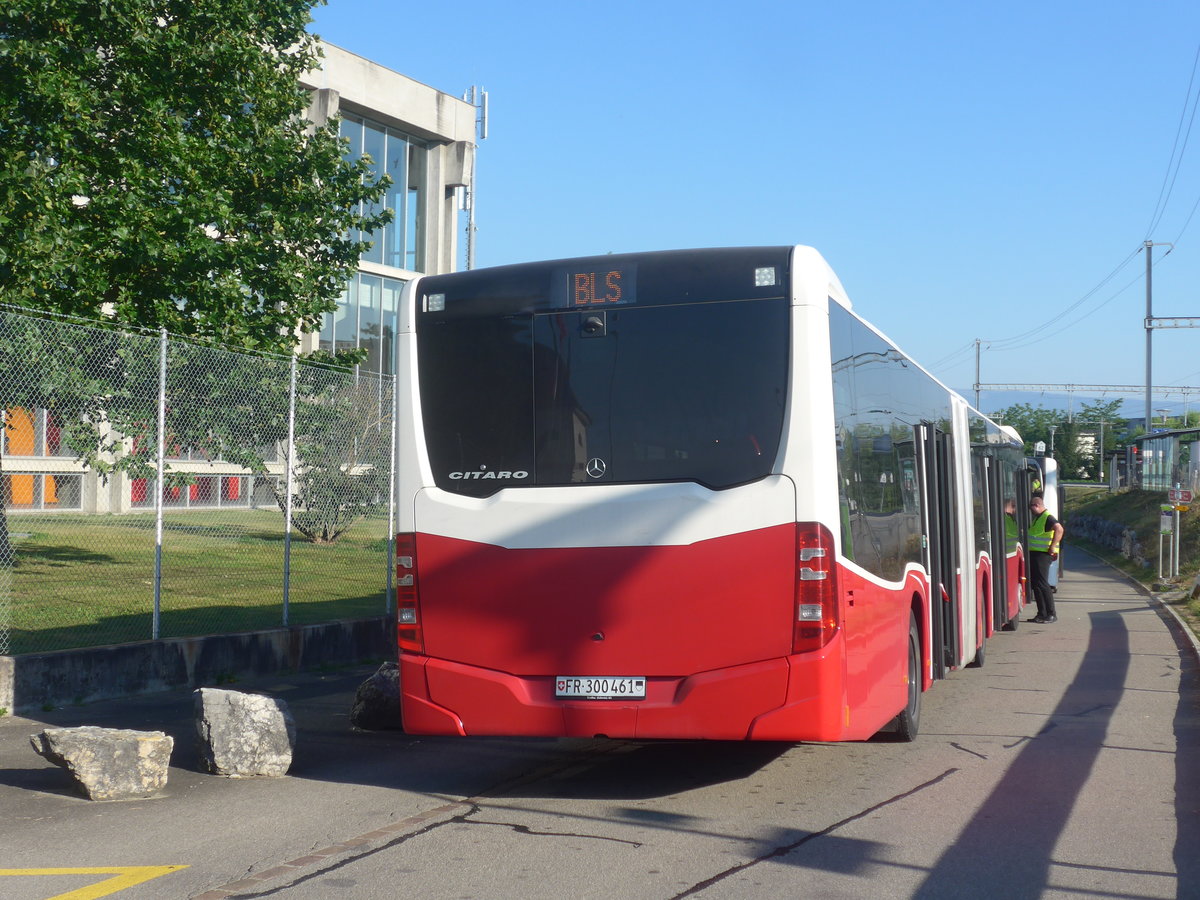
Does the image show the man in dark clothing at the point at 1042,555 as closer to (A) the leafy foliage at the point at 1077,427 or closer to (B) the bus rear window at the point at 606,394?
(B) the bus rear window at the point at 606,394

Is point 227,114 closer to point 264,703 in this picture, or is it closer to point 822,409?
point 264,703

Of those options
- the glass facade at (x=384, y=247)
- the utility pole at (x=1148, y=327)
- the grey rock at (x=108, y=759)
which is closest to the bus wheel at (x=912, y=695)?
the grey rock at (x=108, y=759)

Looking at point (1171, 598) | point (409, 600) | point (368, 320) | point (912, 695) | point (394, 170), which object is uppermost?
point (394, 170)

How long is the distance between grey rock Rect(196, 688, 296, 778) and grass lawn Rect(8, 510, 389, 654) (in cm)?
372

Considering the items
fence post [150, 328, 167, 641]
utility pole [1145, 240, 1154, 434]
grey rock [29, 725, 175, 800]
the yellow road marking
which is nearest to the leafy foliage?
utility pole [1145, 240, 1154, 434]

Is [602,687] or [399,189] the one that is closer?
[602,687]

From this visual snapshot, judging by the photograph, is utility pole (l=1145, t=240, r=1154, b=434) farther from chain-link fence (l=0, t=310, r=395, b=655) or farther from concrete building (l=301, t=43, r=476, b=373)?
chain-link fence (l=0, t=310, r=395, b=655)

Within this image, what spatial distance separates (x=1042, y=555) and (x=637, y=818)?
1481cm

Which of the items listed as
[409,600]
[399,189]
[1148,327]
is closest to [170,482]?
[409,600]

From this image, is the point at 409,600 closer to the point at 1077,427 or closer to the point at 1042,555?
the point at 1042,555

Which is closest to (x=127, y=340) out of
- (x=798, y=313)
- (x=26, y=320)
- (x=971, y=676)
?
(x=26, y=320)

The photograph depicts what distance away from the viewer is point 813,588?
22.9 ft

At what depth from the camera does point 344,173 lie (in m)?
17.7

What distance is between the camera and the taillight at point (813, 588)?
6941mm
